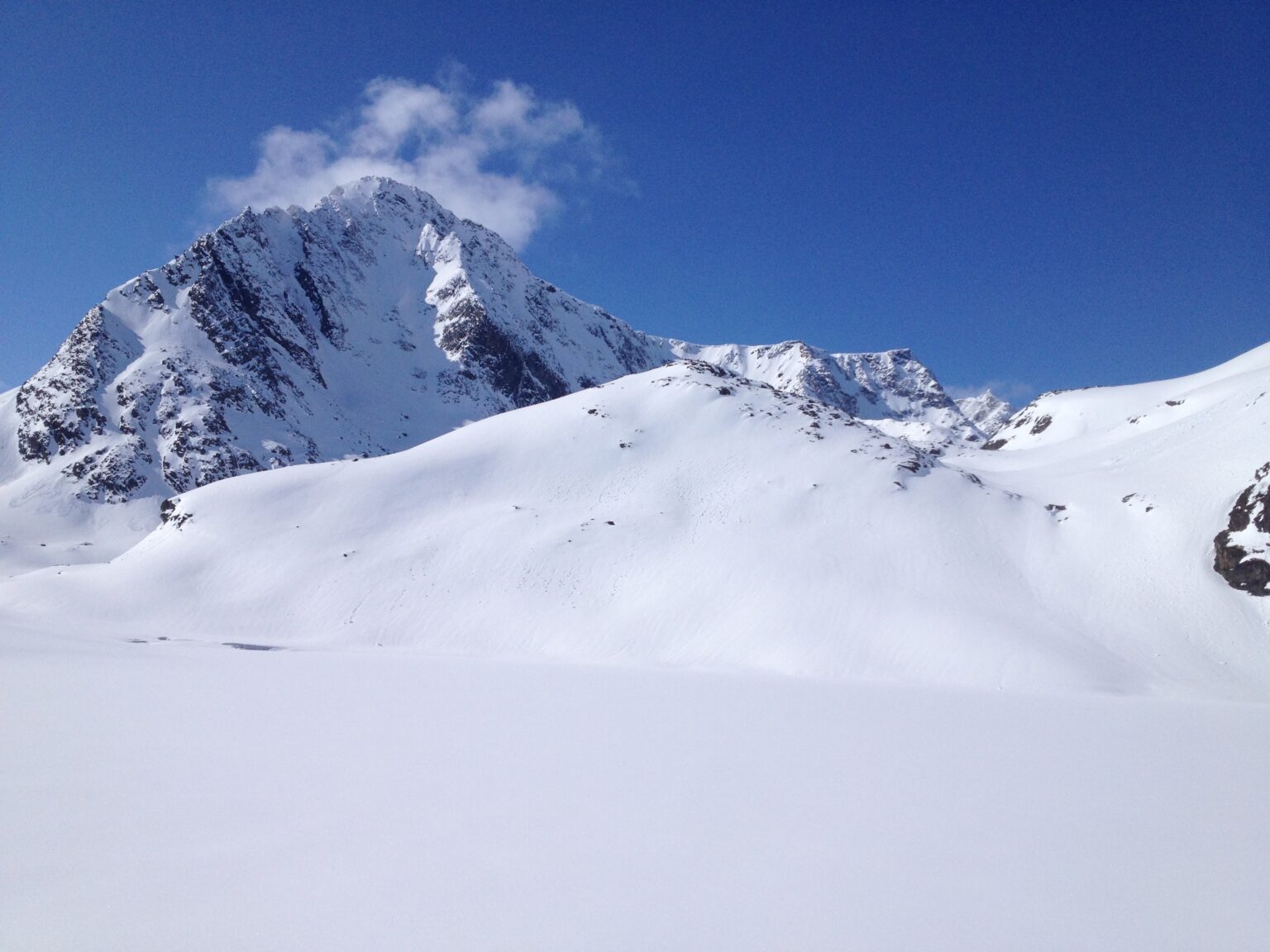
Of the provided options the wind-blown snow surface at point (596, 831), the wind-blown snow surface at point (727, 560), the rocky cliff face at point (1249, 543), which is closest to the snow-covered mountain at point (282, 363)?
the wind-blown snow surface at point (727, 560)

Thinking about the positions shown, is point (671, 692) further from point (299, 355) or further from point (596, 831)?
point (299, 355)

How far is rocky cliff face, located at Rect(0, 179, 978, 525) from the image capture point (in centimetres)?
9088

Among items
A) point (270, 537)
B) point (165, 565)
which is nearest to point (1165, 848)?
point (270, 537)

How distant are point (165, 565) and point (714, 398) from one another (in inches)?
1395

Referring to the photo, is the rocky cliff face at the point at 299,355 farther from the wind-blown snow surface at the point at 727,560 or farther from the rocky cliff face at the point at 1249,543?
the rocky cliff face at the point at 1249,543

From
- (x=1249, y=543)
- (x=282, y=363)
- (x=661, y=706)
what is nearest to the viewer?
(x=661, y=706)

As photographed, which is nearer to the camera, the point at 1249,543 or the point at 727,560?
the point at 1249,543

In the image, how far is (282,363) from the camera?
11662cm

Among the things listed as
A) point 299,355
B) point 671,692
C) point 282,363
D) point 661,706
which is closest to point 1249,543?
point 671,692

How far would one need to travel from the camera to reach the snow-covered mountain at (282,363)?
86.6 meters

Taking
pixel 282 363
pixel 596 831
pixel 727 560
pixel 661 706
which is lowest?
pixel 596 831

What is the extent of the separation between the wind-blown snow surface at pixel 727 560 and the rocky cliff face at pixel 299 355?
4458cm

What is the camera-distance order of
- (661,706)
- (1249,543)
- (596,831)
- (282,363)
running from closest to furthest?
(596,831), (661,706), (1249,543), (282,363)

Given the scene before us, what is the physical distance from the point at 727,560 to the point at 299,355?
117m
